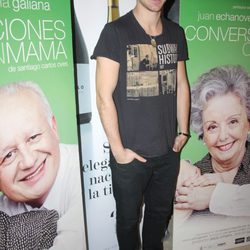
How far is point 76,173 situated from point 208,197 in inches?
29.6

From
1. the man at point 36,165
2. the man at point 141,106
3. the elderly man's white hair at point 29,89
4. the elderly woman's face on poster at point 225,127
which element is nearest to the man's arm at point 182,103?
the man at point 141,106

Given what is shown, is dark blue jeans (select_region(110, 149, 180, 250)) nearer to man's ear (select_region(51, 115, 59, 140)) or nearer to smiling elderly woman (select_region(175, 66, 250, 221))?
smiling elderly woman (select_region(175, 66, 250, 221))

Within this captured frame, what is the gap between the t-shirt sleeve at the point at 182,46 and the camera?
5.08ft

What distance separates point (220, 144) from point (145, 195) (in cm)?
47

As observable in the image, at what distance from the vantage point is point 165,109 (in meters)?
1.52

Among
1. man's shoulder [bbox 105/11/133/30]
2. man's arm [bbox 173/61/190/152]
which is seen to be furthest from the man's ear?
man's arm [bbox 173/61/190/152]

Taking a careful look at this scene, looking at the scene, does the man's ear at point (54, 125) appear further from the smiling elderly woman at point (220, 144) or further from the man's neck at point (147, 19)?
the smiling elderly woman at point (220, 144)

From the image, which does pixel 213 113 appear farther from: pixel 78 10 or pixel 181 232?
pixel 78 10

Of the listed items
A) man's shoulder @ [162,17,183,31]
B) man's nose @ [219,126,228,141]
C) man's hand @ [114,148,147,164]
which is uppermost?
man's shoulder @ [162,17,183,31]

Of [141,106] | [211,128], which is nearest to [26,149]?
[141,106]

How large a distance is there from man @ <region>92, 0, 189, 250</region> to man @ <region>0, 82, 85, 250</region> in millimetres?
209

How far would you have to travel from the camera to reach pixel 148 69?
4.78 ft

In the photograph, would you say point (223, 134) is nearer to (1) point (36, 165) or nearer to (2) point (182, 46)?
(2) point (182, 46)

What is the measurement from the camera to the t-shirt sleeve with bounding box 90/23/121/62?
1.38 m
